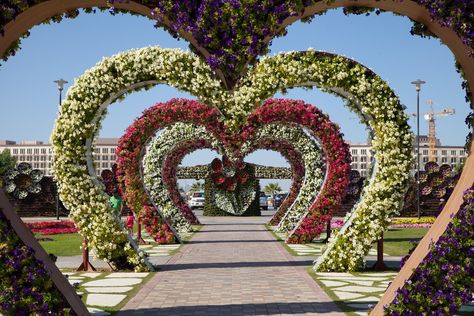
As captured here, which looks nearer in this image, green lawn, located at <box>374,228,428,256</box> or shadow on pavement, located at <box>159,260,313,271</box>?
shadow on pavement, located at <box>159,260,313,271</box>

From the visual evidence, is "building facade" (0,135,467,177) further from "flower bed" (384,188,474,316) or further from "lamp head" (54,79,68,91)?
"flower bed" (384,188,474,316)

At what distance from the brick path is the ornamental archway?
6.48 ft

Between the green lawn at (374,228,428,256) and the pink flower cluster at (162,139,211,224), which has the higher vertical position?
the pink flower cluster at (162,139,211,224)

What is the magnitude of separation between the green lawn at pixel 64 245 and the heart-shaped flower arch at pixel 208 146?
2.79m

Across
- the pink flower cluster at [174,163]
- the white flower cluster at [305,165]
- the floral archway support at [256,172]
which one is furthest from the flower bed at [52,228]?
the floral archway support at [256,172]

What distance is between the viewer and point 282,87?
32.1 ft

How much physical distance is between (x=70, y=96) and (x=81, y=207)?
1.94 meters

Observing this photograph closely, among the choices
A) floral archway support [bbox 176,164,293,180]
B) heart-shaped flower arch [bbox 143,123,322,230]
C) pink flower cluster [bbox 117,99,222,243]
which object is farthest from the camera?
floral archway support [bbox 176,164,293,180]

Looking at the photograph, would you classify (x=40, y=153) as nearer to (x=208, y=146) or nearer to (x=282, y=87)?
(x=208, y=146)

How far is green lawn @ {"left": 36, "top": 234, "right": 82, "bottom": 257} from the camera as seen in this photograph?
1553 cm

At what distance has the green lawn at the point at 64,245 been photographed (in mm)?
15531

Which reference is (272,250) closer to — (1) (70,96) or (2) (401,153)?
(2) (401,153)

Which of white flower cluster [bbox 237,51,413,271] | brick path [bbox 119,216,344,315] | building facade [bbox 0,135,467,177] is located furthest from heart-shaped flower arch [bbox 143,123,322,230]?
A: building facade [bbox 0,135,467,177]

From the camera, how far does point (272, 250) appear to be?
15812 millimetres
